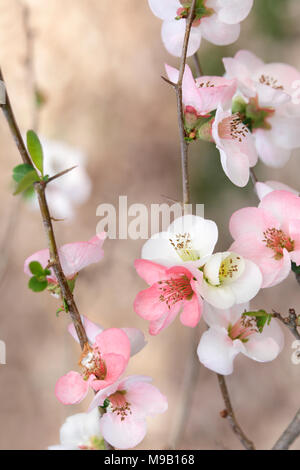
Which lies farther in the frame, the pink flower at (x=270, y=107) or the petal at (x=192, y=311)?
the pink flower at (x=270, y=107)

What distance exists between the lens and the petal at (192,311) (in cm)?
32

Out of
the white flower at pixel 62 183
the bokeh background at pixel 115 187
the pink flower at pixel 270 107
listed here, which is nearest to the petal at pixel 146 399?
the pink flower at pixel 270 107

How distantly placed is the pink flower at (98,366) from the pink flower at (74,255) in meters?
0.05

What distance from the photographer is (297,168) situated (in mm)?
1249

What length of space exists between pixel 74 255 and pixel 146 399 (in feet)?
0.36

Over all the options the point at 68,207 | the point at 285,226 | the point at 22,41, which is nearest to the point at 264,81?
the point at 285,226

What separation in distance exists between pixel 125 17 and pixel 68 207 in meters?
0.63

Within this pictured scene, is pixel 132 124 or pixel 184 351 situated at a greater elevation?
pixel 132 124

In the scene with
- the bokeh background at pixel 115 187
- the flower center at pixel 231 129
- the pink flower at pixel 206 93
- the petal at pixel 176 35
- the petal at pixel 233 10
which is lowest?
the bokeh background at pixel 115 187

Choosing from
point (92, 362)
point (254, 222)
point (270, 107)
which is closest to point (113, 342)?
point (92, 362)

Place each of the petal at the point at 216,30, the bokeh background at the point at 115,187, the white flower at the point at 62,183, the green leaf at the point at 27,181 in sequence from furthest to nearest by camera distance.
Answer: the bokeh background at the point at 115,187, the white flower at the point at 62,183, the petal at the point at 216,30, the green leaf at the point at 27,181

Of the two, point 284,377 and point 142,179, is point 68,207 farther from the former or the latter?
point 284,377

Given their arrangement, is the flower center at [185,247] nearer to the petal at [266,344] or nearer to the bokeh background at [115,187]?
the petal at [266,344]

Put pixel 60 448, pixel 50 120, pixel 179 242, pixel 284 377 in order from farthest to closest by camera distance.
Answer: pixel 50 120
pixel 284 377
pixel 60 448
pixel 179 242
